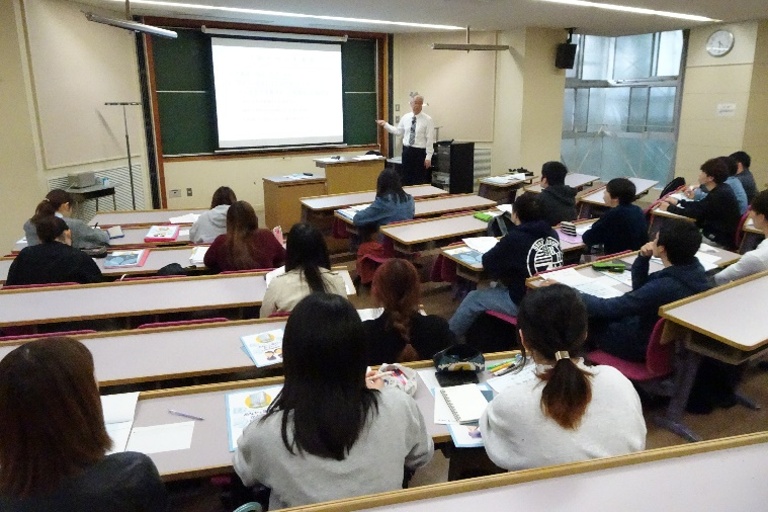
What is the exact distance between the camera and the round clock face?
8.13m

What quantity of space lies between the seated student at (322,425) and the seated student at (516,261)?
2.03 meters

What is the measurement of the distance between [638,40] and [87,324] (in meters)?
9.66

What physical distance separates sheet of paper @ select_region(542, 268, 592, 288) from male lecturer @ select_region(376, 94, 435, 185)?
15.1 ft

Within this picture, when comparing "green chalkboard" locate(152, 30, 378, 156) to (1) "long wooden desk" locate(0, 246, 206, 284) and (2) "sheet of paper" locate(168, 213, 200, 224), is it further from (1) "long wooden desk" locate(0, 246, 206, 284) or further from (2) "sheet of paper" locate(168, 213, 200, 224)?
(1) "long wooden desk" locate(0, 246, 206, 284)

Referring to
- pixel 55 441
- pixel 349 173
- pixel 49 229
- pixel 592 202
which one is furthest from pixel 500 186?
pixel 55 441

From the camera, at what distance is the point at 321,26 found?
26.8 ft

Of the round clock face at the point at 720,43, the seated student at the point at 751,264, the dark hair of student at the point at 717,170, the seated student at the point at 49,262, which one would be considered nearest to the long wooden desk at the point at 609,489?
the seated student at the point at 751,264

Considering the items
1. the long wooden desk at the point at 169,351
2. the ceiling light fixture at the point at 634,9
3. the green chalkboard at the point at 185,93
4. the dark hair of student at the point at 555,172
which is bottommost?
the long wooden desk at the point at 169,351

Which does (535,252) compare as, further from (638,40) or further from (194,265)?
(638,40)

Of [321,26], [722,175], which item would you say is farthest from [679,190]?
[321,26]

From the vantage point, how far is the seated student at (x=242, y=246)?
349 cm

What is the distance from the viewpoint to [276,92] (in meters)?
8.34

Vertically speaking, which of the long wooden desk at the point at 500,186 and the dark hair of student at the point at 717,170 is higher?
the dark hair of student at the point at 717,170

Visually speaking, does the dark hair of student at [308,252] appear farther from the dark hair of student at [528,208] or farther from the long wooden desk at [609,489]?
the long wooden desk at [609,489]
